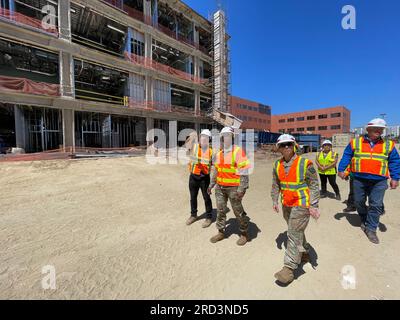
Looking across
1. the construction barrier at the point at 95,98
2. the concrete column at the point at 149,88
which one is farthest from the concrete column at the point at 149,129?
the construction barrier at the point at 95,98

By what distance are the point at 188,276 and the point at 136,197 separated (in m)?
3.84

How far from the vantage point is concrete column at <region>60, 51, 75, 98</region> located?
1256 centimetres

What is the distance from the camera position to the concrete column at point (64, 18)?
12398mm

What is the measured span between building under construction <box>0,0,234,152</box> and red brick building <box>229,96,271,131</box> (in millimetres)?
22041

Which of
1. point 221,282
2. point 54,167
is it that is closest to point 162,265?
point 221,282

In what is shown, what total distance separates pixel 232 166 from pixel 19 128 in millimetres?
15304

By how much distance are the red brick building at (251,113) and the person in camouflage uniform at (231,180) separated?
40.2m

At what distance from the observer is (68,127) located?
1286 centimetres

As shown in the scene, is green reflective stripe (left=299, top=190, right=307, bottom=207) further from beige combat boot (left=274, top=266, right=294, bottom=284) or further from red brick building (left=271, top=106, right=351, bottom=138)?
red brick building (left=271, top=106, right=351, bottom=138)

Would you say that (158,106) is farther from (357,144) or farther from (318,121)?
(318,121)

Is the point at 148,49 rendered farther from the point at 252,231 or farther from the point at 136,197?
the point at 252,231

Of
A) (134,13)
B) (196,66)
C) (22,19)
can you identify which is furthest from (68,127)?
(196,66)

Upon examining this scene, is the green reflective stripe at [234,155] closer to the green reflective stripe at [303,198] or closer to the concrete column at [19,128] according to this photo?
the green reflective stripe at [303,198]

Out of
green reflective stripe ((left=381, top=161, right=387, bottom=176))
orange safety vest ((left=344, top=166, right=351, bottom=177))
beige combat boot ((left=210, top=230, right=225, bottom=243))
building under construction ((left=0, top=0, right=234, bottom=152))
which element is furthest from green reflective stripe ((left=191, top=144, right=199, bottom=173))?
Answer: building under construction ((left=0, top=0, right=234, bottom=152))
